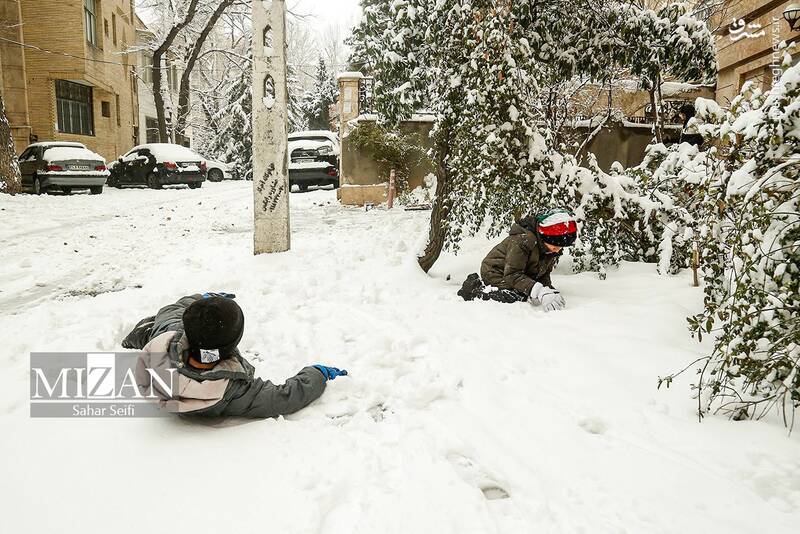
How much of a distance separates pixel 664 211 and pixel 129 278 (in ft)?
18.0

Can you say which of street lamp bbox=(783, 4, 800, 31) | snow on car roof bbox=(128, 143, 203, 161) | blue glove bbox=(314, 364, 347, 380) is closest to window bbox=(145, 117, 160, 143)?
snow on car roof bbox=(128, 143, 203, 161)

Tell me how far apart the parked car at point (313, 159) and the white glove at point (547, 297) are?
441 inches

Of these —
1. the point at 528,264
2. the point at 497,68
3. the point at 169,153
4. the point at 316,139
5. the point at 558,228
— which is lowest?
the point at 528,264

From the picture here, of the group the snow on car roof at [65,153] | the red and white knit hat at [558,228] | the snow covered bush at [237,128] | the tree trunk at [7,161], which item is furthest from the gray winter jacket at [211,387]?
the snow covered bush at [237,128]

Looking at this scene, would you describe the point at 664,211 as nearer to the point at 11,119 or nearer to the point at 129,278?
the point at 129,278

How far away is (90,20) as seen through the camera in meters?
23.1

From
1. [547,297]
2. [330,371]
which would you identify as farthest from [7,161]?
[547,297]

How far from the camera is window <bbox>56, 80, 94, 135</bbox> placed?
72.0ft

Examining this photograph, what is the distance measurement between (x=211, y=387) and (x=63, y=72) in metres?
23.7

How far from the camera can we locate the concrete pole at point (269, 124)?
6008mm

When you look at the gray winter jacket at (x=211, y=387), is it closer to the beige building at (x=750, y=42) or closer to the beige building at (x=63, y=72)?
the beige building at (x=750, y=42)

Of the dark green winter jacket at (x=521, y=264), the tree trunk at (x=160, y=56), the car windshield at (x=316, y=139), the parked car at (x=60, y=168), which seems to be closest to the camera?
the dark green winter jacket at (x=521, y=264)

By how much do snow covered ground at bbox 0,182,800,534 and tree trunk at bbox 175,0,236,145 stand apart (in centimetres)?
1954

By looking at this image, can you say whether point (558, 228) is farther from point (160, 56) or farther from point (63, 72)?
point (160, 56)
